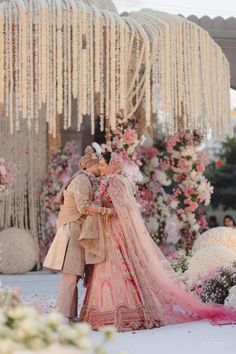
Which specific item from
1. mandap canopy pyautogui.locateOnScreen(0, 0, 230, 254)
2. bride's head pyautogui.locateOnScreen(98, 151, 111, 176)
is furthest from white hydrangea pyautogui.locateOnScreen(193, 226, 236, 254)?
bride's head pyautogui.locateOnScreen(98, 151, 111, 176)

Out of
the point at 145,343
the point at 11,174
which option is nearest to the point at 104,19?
the point at 145,343

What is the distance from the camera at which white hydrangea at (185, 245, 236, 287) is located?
22.2 ft

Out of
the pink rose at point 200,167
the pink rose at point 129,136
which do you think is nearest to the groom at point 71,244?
the pink rose at point 129,136

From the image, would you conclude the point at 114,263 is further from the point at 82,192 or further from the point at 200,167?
the point at 200,167

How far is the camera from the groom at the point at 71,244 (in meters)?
5.93

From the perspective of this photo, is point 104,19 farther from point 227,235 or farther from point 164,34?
point 227,235

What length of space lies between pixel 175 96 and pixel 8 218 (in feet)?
16.0

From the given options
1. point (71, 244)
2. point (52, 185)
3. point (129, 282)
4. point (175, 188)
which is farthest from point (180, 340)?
point (52, 185)

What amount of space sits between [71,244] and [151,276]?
650 mm

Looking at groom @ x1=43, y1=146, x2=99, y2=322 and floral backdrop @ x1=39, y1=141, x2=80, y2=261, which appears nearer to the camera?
groom @ x1=43, y1=146, x2=99, y2=322

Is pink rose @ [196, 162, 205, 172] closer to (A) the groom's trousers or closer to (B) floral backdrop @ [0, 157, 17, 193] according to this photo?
(B) floral backdrop @ [0, 157, 17, 193]

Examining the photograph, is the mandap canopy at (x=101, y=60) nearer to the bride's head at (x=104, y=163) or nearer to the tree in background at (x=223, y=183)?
the bride's head at (x=104, y=163)

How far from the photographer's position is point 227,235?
26.4ft

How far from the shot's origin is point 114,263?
5.82 m
